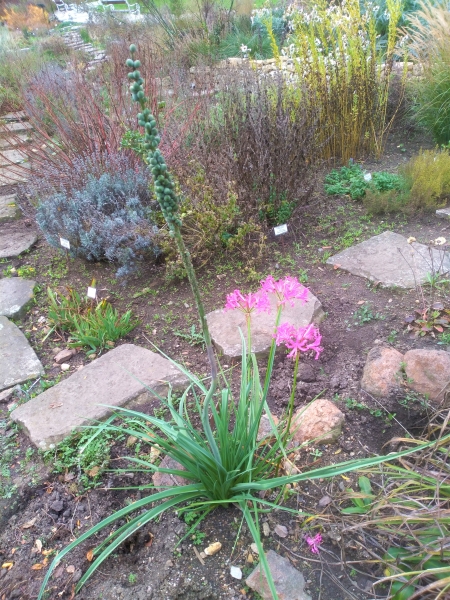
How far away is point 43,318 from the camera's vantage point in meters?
3.09

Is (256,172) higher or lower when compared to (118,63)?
lower

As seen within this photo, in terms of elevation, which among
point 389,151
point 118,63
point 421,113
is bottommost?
point 389,151

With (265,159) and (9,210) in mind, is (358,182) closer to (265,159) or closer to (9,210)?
(265,159)

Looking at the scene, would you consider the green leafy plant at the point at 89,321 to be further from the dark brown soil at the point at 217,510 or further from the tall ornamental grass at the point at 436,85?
the tall ornamental grass at the point at 436,85

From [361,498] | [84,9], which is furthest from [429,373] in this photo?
[84,9]

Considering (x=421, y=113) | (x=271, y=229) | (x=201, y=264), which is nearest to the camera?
(x=201, y=264)

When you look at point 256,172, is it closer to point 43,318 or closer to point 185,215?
point 185,215

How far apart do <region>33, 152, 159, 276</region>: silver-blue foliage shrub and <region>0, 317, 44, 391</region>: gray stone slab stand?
0.77 meters

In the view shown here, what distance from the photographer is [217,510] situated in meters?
1.68

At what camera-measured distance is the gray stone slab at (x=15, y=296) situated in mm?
3104

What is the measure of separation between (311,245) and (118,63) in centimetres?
301

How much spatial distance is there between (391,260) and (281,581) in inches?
85.8

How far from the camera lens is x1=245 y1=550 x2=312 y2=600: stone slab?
140 cm

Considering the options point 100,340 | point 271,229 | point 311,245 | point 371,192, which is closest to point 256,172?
point 271,229
